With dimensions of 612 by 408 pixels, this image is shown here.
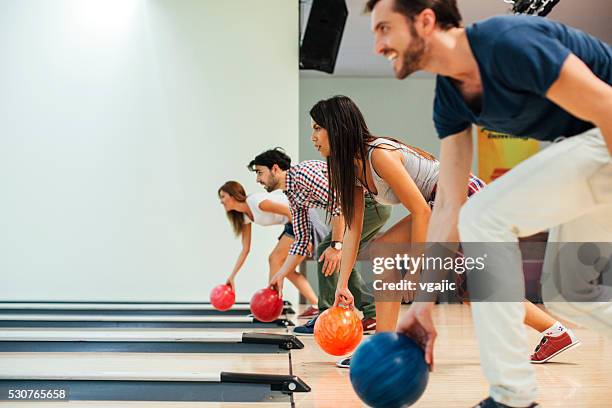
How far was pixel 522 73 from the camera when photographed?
49.7 inches

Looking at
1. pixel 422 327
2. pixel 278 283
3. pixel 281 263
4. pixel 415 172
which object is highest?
pixel 415 172

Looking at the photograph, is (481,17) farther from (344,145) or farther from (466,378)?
(466,378)

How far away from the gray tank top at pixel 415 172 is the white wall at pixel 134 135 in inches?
131

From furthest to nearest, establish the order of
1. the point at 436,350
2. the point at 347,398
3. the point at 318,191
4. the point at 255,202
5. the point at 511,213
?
the point at 255,202 < the point at 318,191 < the point at 436,350 < the point at 347,398 < the point at 511,213

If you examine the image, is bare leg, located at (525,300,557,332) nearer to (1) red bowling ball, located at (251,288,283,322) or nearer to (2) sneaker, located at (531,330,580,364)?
(2) sneaker, located at (531,330,580,364)

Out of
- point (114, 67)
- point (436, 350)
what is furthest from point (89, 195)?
point (436, 350)

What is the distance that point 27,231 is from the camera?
6.16m

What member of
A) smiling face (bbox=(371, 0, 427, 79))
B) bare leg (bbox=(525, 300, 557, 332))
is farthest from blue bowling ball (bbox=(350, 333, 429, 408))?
bare leg (bbox=(525, 300, 557, 332))

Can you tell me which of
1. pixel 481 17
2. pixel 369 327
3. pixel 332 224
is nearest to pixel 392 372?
pixel 332 224

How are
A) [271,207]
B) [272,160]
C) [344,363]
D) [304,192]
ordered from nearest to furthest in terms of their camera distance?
[344,363], [304,192], [272,160], [271,207]

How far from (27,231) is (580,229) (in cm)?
549

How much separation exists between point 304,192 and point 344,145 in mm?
1140

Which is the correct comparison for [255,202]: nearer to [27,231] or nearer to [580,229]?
[27,231]

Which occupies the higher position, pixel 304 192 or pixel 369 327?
pixel 304 192
